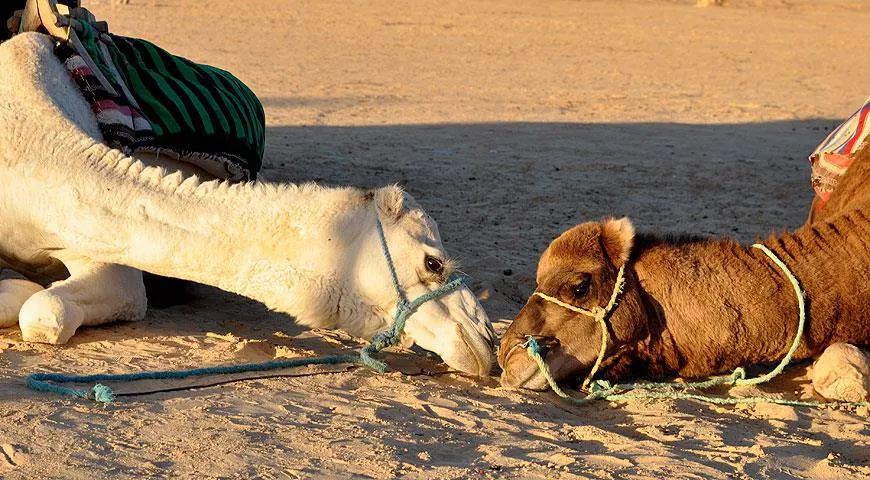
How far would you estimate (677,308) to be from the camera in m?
4.82

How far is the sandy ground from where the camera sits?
154 inches

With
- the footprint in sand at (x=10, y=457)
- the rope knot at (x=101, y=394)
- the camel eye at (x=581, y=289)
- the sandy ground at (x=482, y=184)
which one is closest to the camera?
the footprint in sand at (x=10, y=457)

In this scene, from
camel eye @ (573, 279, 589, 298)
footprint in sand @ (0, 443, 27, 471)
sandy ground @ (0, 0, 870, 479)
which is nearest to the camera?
footprint in sand @ (0, 443, 27, 471)

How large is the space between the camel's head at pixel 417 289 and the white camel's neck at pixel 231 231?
8 centimetres

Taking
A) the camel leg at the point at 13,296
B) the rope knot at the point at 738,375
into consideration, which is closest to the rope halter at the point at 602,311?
the rope knot at the point at 738,375

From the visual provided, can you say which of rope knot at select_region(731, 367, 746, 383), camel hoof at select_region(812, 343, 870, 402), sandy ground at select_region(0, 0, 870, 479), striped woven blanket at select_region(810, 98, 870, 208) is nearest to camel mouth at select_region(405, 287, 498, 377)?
sandy ground at select_region(0, 0, 870, 479)

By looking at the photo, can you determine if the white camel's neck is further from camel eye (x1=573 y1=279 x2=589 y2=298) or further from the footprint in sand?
the footprint in sand

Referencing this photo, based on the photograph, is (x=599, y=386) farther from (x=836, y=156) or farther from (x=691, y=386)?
(x=836, y=156)

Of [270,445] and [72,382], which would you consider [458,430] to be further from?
[72,382]

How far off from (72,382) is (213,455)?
0.95 metres

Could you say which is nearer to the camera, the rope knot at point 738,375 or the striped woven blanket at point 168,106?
the rope knot at point 738,375

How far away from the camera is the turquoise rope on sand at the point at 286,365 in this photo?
4301 millimetres

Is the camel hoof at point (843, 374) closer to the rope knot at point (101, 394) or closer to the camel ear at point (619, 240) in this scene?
the camel ear at point (619, 240)

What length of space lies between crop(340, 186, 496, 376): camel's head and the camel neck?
67 cm
